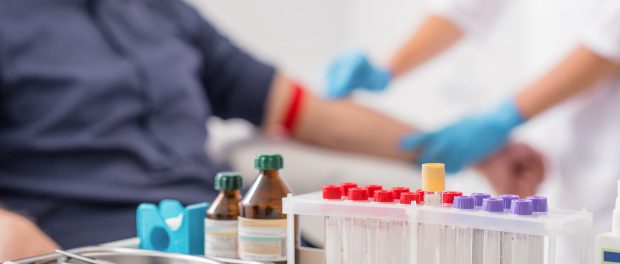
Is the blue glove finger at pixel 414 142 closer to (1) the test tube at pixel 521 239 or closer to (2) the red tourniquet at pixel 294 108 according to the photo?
(2) the red tourniquet at pixel 294 108

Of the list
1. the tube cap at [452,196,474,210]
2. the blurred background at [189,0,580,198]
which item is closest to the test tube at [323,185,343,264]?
the tube cap at [452,196,474,210]

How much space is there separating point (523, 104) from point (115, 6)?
0.75 metres

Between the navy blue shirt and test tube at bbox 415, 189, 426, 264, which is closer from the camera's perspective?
test tube at bbox 415, 189, 426, 264

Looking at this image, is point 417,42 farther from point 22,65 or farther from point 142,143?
point 22,65

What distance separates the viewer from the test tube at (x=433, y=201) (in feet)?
1.87

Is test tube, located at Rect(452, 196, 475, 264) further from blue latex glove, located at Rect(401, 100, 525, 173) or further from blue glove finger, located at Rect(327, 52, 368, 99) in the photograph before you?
blue glove finger, located at Rect(327, 52, 368, 99)

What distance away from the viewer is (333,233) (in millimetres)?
619

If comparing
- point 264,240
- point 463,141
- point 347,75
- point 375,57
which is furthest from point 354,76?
point 264,240

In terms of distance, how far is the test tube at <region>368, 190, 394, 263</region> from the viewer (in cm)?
59

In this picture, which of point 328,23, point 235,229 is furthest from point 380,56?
point 235,229

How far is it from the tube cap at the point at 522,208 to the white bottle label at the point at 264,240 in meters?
0.22

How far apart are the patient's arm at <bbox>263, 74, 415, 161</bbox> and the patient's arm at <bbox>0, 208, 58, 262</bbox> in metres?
0.71

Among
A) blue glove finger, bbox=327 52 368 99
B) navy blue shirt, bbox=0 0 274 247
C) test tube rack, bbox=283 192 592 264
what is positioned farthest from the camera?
blue glove finger, bbox=327 52 368 99

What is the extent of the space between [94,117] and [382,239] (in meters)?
0.72
